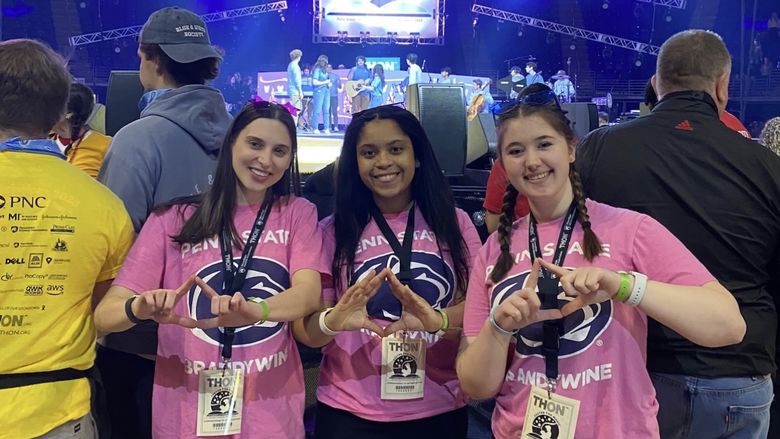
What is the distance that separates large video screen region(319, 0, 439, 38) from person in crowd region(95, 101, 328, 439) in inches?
482

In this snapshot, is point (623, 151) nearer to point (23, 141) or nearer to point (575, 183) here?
point (575, 183)

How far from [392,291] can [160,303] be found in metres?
0.54

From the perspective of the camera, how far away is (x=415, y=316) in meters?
1.53

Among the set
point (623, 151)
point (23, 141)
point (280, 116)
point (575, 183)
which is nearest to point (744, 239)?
point (623, 151)

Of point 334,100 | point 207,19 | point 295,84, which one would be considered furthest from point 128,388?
point 207,19

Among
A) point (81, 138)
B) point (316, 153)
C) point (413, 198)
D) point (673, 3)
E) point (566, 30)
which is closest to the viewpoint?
point (413, 198)

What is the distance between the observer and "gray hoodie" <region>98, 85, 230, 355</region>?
5.83 feet

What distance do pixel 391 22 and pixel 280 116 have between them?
483 inches

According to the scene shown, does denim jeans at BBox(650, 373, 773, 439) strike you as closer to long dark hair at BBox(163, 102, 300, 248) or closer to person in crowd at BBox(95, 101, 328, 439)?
person in crowd at BBox(95, 101, 328, 439)

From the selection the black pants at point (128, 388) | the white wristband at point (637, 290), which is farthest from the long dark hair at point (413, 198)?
the black pants at point (128, 388)

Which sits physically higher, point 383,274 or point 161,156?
point 161,156

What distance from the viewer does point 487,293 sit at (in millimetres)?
1475

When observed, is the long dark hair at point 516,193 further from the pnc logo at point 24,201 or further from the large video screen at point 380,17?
the large video screen at point 380,17

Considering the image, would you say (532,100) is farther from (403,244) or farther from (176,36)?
(176,36)
